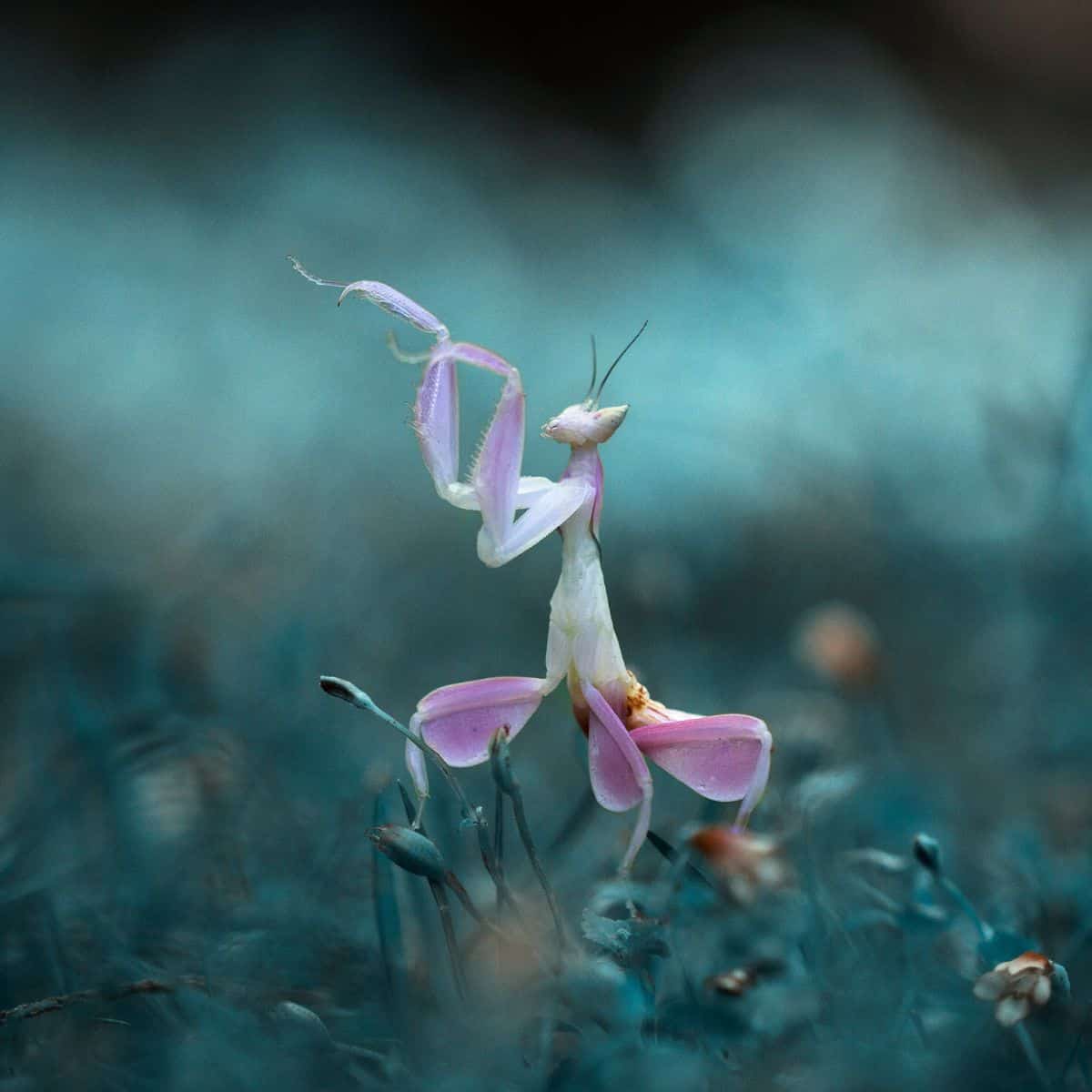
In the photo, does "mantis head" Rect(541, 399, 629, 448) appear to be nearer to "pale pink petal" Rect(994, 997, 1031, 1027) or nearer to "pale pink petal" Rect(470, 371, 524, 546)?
"pale pink petal" Rect(470, 371, 524, 546)

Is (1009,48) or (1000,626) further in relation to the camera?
(1009,48)

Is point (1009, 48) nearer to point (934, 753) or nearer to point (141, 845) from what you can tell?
point (934, 753)

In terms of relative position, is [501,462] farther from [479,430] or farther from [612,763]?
[479,430]

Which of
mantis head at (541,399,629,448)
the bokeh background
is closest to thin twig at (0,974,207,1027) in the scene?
the bokeh background

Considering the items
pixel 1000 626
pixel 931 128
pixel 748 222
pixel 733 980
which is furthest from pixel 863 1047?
pixel 931 128

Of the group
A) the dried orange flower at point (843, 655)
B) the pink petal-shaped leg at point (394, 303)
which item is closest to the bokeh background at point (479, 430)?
the dried orange flower at point (843, 655)
